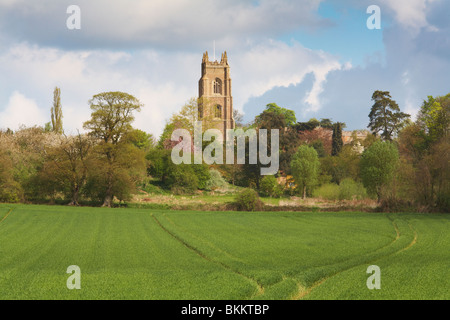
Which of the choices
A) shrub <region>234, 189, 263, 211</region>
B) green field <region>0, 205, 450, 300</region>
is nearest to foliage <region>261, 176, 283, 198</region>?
shrub <region>234, 189, 263, 211</region>

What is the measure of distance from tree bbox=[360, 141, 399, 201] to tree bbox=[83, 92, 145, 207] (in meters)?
19.7

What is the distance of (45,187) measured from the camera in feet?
123

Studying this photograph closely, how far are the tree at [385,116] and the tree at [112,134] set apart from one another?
37.9 meters

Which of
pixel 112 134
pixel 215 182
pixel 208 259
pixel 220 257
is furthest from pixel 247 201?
pixel 208 259

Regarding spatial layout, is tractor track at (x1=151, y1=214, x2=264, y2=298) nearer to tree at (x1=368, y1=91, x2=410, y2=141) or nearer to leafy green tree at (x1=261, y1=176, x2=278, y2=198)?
leafy green tree at (x1=261, y1=176, x2=278, y2=198)

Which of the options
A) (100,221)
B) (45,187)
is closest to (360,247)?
(100,221)

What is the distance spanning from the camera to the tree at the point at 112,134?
36781 mm

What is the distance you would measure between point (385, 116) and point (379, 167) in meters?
25.5

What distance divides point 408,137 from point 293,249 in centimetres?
3892

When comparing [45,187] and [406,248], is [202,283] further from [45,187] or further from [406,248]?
[45,187]

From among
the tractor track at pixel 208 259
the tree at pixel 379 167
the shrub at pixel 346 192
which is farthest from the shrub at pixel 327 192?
the tractor track at pixel 208 259

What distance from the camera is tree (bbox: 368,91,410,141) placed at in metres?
63.7

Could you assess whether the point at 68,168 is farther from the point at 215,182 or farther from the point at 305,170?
the point at 305,170

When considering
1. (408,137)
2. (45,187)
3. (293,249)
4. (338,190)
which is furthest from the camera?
(408,137)
